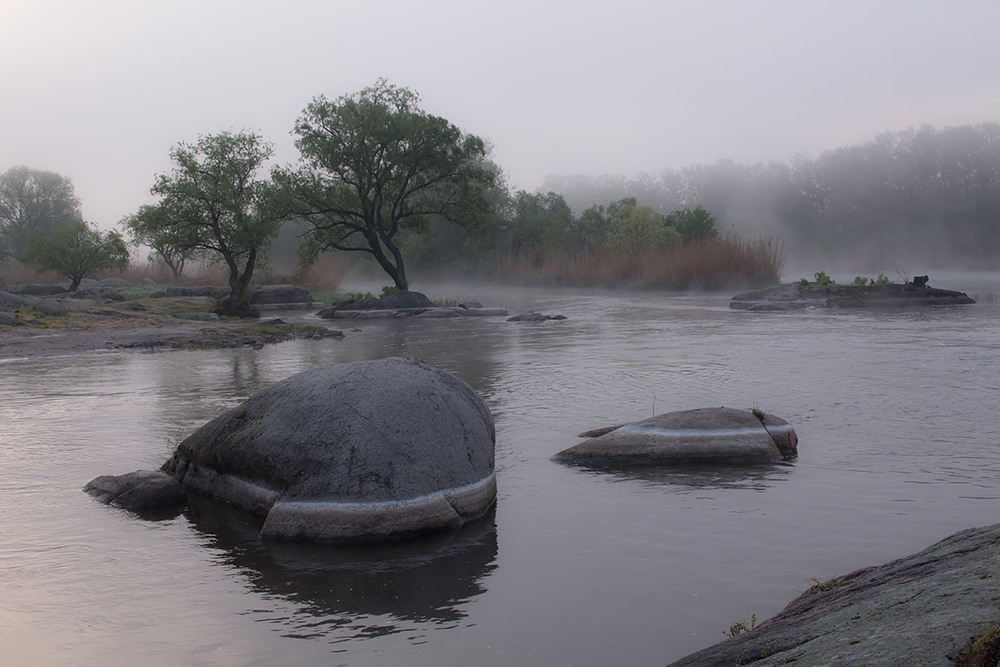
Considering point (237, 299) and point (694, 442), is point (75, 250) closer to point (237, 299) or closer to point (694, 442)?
point (237, 299)

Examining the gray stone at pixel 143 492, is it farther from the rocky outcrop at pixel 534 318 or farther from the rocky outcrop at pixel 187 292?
the rocky outcrop at pixel 187 292

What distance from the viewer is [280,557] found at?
4.52m

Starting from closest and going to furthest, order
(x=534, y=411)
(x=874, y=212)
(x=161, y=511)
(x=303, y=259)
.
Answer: (x=161, y=511)
(x=534, y=411)
(x=303, y=259)
(x=874, y=212)

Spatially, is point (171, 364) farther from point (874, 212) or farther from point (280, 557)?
point (874, 212)

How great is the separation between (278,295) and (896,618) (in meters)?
32.3

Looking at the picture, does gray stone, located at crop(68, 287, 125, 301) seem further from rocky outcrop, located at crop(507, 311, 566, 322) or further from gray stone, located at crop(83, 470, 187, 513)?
gray stone, located at crop(83, 470, 187, 513)

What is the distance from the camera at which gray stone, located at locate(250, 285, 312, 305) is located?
3231 cm

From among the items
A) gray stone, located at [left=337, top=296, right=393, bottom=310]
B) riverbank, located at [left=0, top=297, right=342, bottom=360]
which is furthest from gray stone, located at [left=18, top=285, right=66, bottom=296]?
gray stone, located at [left=337, top=296, right=393, bottom=310]

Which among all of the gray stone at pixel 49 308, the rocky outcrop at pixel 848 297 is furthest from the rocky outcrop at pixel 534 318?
the gray stone at pixel 49 308

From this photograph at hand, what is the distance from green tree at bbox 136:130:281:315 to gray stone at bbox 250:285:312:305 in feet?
13.7

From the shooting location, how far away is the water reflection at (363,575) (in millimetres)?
3721

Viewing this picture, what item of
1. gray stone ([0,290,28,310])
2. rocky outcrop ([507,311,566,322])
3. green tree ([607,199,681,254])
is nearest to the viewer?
gray stone ([0,290,28,310])

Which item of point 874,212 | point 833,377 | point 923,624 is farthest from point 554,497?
point 874,212

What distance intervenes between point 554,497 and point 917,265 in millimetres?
52888
